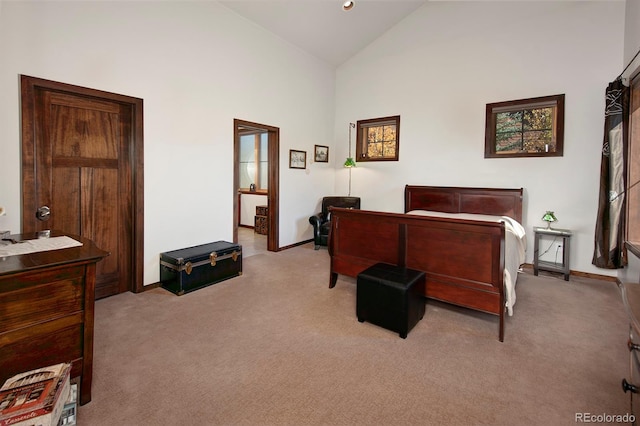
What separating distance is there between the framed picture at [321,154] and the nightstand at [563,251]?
3698 millimetres

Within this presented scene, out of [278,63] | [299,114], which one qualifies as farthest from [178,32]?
[299,114]

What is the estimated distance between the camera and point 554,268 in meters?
4.03

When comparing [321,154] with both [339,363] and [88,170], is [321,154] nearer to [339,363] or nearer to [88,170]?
[88,170]

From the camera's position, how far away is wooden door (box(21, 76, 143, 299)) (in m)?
2.60

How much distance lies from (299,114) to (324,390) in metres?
4.67

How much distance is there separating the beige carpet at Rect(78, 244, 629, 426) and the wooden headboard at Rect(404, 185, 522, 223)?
1.50m

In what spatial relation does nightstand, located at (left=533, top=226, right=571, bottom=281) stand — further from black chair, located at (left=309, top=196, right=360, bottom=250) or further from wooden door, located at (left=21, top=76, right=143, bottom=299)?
wooden door, located at (left=21, top=76, right=143, bottom=299)

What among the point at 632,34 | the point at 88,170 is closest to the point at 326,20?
the point at 632,34

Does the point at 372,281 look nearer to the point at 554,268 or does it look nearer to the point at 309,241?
the point at 554,268

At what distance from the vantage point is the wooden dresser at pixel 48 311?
144cm

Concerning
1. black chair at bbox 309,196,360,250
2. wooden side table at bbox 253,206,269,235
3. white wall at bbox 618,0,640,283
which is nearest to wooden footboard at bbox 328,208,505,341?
white wall at bbox 618,0,640,283

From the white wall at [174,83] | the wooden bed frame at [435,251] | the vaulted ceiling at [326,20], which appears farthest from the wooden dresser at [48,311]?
the vaulted ceiling at [326,20]

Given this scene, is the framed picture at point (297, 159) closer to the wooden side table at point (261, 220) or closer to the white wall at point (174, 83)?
the white wall at point (174, 83)

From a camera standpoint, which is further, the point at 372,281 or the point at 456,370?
the point at 372,281
